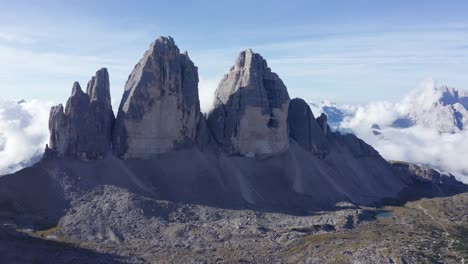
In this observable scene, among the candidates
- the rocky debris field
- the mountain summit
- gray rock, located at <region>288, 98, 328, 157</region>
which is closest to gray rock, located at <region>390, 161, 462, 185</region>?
the mountain summit

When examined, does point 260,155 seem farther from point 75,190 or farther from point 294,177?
point 75,190

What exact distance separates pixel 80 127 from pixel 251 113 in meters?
42.1

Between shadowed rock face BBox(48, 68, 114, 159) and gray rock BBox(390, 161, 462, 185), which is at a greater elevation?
shadowed rock face BBox(48, 68, 114, 159)

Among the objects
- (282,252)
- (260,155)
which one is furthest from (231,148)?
(282,252)

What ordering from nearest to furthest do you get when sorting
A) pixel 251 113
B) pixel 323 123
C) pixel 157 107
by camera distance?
pixel 157 107 < pixel 251 113 < pixel 323 123

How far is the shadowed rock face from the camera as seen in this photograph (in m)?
107

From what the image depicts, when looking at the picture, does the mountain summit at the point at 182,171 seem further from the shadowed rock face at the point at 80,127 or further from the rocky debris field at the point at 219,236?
the rocky debris field at the point at 219,236

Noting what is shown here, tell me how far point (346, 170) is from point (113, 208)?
75024mm

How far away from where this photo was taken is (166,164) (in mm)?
112375

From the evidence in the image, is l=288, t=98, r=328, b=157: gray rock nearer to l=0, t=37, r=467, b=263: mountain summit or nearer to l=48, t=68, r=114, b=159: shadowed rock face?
l=0, t=37, r=467, b=263: mountain summit

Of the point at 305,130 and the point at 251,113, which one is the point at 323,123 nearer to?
the point at 305,130

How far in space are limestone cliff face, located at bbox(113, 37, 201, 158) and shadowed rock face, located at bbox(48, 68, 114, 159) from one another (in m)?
3.94

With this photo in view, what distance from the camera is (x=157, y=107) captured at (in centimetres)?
11300

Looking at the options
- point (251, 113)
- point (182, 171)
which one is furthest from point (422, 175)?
point (182, 171)
